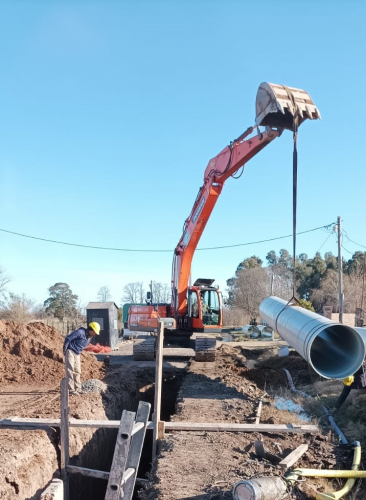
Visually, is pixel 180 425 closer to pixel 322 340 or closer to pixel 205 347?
pixel 322 340

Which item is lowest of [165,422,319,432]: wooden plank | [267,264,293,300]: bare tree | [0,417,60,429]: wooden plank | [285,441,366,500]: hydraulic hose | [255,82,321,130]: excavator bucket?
[285,441,366,500]: hydraulic hose

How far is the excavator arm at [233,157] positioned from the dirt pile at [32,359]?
3.44m

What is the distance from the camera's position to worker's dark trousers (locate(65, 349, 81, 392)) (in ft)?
29.1

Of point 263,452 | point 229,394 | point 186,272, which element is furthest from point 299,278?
point 263,452

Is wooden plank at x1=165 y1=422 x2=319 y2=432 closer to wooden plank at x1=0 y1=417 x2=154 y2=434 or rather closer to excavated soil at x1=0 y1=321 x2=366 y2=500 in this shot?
excavated soil at x1=0 y1=321 x2=366 y2=500

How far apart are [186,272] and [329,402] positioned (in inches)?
204

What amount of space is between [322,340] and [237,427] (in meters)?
2.78

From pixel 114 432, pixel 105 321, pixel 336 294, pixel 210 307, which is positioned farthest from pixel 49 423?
pixel 336 294

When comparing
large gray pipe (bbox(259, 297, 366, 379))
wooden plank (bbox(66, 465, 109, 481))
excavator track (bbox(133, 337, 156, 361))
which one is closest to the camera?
wooden plank (bbox(66, 465, 109, 481))

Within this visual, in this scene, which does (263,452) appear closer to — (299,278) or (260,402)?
(260,402)

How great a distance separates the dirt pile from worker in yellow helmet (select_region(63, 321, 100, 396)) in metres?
2.25

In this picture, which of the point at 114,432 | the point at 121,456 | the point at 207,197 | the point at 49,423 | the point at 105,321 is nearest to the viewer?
the point at 121,456

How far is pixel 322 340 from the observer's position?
8.84 metres

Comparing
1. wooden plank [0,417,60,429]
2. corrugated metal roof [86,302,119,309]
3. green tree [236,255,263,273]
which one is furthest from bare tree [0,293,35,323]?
green tree [236,255,263,273]
